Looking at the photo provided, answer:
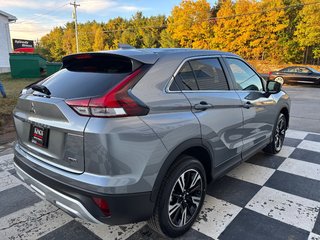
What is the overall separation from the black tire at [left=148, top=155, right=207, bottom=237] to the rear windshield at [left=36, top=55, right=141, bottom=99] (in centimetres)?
87

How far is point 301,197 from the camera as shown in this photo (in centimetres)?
297

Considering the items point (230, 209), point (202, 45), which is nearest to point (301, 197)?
point (230, 209)

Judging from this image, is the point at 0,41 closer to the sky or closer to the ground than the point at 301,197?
closer to the sky

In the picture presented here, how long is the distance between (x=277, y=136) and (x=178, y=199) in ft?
8.87

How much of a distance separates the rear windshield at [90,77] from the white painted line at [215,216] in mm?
1593

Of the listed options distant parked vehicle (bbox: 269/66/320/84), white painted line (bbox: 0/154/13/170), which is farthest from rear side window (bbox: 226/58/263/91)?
distant parked vehicle (bbox: 269/66/320/84)

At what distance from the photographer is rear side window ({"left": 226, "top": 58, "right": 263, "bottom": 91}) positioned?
3085 mm

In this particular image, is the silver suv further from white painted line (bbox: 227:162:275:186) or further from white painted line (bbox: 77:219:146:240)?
white painted line (bbox: 227:162:275:186)

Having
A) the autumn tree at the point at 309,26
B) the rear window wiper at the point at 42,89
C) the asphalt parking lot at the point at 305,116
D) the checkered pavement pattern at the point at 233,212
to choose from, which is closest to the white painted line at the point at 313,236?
the checkered pavement pattern at the point at 233,212

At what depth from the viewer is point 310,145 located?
4770 mm

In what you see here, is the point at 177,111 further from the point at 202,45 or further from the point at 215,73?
the point at 202,45

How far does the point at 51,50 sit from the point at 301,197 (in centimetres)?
8006

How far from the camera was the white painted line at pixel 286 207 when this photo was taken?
8.33 ft

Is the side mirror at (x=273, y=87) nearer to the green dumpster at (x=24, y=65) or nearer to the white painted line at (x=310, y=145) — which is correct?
the white painted line at (x=310, y=145)
